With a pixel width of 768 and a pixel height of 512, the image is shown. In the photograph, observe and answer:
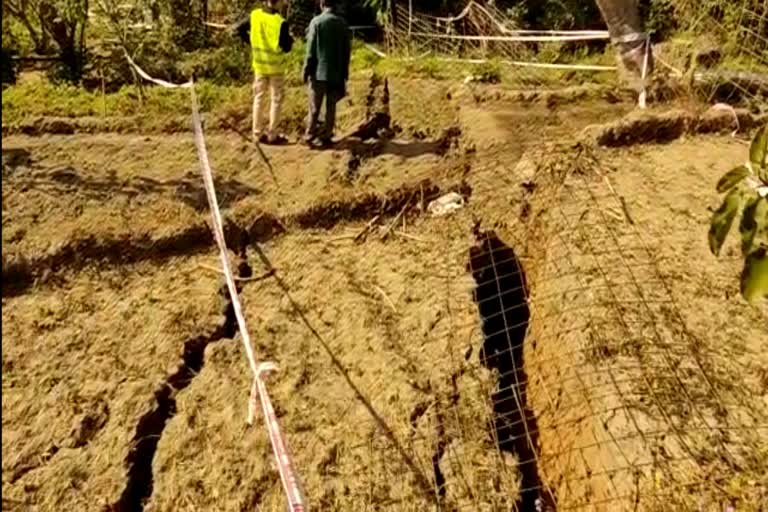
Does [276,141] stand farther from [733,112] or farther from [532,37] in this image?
[532,37]

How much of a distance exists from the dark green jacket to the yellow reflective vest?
254mm

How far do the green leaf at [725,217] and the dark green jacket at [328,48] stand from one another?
14.8ft

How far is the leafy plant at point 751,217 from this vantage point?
66.5 inches

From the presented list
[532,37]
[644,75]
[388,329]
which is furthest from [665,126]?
[532,37]

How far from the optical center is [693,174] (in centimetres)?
525

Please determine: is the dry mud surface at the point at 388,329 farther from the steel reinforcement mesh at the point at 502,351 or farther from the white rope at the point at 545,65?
the white rope at the point at 545,65

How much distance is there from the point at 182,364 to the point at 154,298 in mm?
661

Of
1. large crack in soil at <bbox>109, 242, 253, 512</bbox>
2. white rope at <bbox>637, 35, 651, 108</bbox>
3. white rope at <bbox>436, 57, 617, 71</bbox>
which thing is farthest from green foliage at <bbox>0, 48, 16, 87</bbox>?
white rope at <bbox>637, 35, 651, 108</bbox>

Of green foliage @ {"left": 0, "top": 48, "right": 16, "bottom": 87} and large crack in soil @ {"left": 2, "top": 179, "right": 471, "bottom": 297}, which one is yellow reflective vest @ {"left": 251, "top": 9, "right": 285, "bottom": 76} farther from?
green foliage @ {"left": 0, "top": 48, "right": 16, "bottom": 87}

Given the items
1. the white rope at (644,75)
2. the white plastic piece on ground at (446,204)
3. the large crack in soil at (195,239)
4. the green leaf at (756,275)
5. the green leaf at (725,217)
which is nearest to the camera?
the green leaf at (756,275)

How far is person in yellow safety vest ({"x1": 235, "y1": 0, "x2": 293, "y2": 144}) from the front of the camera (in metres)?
6.16

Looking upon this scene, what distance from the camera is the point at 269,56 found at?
622 cm

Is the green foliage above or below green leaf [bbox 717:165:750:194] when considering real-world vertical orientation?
below

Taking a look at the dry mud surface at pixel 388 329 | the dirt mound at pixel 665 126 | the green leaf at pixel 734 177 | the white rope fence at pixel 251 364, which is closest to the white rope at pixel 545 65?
the dry mud surface at pixel 388 329
